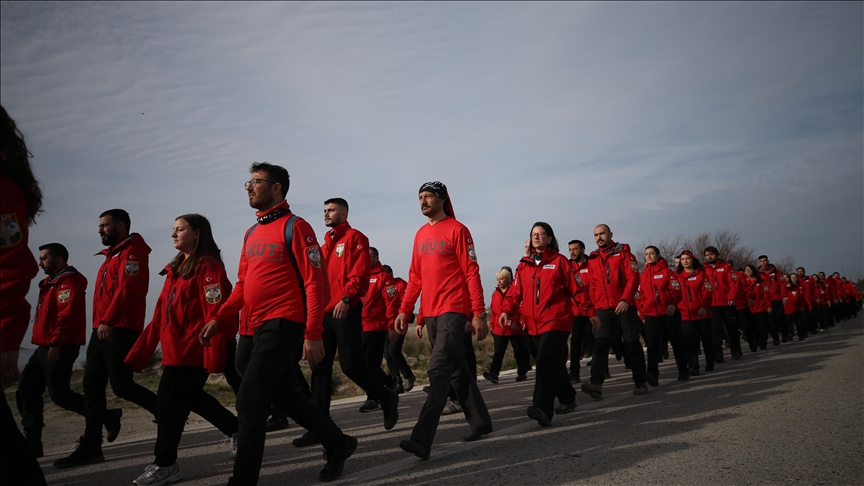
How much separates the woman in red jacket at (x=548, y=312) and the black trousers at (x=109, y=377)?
11.2 ft

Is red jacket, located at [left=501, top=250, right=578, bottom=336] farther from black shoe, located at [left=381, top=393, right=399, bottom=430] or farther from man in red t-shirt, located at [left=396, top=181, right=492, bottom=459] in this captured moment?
black shoe, located at [left=381, top=393, right=399, bottom=430]

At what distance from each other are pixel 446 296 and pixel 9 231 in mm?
3283

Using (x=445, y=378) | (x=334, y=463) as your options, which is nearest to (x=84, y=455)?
(x=334, y=463)

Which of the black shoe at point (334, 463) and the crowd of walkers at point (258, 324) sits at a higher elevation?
the crowd of walkers at point (258, 324)

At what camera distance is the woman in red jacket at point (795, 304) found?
838 inches

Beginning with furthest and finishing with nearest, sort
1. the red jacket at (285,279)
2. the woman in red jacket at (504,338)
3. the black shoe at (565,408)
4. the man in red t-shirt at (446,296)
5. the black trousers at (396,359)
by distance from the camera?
the woman in red jacket at (504,338) → the black trousers at (396,359) → the black shoe at (565,408) → the man in red t-shirt at (446,296) → the red jacket at (285,279)

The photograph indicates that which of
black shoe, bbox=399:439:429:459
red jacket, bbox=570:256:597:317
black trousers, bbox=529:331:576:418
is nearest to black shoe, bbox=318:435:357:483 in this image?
black shoe, bbox=399:439:429:459

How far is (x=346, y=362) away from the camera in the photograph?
6.10 metres

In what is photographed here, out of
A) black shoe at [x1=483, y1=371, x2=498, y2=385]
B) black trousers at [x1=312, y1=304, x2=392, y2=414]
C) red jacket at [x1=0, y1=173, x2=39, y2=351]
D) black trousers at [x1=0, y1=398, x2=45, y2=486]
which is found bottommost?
black shoe at [x1=483, y1=371, x2=498, y2=385]

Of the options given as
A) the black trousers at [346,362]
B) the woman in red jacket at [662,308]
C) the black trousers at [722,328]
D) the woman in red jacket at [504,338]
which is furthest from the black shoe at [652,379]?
the black trousers at [346,362]

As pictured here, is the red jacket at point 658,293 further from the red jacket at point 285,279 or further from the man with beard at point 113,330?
the man with beard at point 113,330

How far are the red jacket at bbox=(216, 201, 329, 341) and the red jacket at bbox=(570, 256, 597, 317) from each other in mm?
3411

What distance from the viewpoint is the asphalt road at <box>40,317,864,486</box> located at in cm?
429

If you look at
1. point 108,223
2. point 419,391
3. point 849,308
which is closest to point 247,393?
point 108,223
